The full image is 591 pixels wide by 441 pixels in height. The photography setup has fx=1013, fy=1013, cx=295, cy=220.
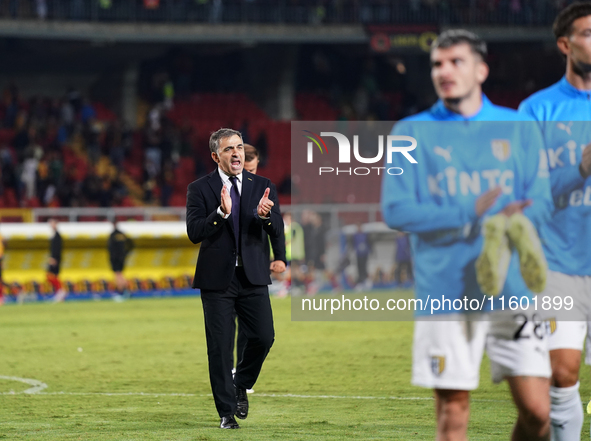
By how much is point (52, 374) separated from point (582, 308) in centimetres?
→ 737

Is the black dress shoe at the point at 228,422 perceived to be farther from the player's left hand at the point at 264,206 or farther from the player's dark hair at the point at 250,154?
the player's dark hair at the point at 250,154

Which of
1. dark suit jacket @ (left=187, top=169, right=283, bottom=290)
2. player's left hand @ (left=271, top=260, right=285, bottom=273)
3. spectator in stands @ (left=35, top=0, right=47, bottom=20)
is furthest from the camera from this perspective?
spectator in stands @ (left=35, top=0, right=47, bottom=20)

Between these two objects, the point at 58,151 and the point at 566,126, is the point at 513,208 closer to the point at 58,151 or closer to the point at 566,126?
the point at 566,126

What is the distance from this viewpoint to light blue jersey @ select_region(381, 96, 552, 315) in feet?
13.9

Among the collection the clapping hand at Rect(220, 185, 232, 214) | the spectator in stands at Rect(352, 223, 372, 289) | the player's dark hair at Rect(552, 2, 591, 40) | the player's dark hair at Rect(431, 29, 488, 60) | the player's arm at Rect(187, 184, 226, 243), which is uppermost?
the player's dark hair at Rect(552, 2, 591, 40)

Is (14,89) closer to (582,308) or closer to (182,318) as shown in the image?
(182,318)

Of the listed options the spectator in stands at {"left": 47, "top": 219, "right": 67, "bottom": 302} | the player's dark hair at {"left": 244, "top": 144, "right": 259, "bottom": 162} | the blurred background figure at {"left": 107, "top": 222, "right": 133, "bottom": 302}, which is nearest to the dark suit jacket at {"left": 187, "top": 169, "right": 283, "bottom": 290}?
the player's dark hair at {"left": 244, "top": 144, "right": 259, "bottom": 162}

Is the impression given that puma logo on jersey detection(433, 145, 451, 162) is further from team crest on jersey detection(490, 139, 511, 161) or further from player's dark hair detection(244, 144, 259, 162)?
player's dark hair detection(244, 144, 259, 162)

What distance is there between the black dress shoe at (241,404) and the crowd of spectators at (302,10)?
28.9 meters

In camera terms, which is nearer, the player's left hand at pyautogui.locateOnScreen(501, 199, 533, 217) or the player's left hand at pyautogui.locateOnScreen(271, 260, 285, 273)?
the player's left hand at pyautogui.locateOnScreen(501, 199, 533, 217)

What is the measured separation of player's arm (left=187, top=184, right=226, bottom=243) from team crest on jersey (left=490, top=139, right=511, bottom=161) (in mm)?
3120

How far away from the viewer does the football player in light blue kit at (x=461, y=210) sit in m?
4.24

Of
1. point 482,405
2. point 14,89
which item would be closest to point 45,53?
point 14,89

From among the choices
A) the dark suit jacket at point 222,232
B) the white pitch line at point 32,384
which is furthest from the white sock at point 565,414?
the white pitch line at point 32,384
